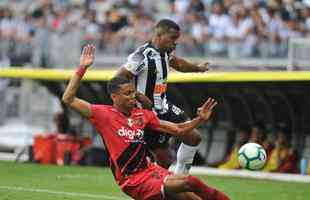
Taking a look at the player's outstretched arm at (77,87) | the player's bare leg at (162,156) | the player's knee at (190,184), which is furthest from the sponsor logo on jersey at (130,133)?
the player's bare leg at (162,156)

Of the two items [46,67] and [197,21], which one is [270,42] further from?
[46,67]

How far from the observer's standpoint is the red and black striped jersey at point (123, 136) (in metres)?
9.49

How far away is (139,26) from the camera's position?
23.6 meters

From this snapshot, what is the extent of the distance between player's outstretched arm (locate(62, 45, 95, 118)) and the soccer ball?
2581 millimetres

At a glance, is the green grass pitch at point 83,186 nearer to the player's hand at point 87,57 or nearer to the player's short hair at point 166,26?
the player's short hair at point 166,26

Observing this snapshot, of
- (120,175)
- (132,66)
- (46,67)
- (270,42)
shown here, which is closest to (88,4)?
(46,67)

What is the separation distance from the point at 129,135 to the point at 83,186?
5486 mm

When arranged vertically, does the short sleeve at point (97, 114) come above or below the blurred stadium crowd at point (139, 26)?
above

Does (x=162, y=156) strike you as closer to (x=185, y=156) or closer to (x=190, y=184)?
(x=185, y=156)

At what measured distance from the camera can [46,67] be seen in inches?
937

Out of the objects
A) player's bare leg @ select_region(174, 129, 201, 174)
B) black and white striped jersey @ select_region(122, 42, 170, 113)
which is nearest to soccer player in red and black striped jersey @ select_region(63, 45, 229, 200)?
player's bare leg @ select_region(174, 129, 201, 174)

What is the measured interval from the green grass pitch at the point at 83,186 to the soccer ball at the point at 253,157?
1.94 m

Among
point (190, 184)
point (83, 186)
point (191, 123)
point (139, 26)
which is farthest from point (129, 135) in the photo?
point (139, 26)

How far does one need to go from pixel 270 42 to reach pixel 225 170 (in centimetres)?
267
